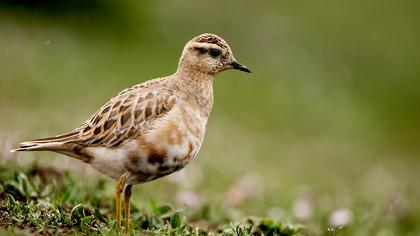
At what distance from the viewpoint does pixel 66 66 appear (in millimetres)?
17906

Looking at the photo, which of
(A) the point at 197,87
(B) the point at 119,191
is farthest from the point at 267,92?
(B) the point at 119,191

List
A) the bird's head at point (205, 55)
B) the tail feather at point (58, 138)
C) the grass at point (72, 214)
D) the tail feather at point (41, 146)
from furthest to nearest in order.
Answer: the bird's head at point (205, 55)
the tail feather at point (58, 138)
the tail feather at point (41, 146)
the grass at point (72, 214)

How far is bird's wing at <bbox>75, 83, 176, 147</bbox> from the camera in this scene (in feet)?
23.9

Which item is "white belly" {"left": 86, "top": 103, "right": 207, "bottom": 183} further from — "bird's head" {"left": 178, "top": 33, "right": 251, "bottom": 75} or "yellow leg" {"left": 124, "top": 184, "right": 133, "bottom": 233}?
"bird's head" {"left": 178, "top": 33, "right": 251, "bottom": 75}

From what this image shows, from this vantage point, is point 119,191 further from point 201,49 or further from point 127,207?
point 201,49

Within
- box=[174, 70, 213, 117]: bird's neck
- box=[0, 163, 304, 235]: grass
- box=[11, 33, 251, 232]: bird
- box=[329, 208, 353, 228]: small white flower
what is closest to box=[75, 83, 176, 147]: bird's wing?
box=[11, 33, 251, 232]: bird

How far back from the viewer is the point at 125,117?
24.3 feet

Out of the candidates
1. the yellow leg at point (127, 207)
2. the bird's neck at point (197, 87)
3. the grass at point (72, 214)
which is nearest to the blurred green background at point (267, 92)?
the grass at point (72, 214)

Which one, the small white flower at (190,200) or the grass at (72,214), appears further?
the small white flower at (190,200)

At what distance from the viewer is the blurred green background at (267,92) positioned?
1108cm

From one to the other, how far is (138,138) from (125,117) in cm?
31

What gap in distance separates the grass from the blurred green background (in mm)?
721

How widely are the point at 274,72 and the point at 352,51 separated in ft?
12.6

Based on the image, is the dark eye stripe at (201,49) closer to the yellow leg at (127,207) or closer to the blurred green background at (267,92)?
the yellow leg at (127,207)
